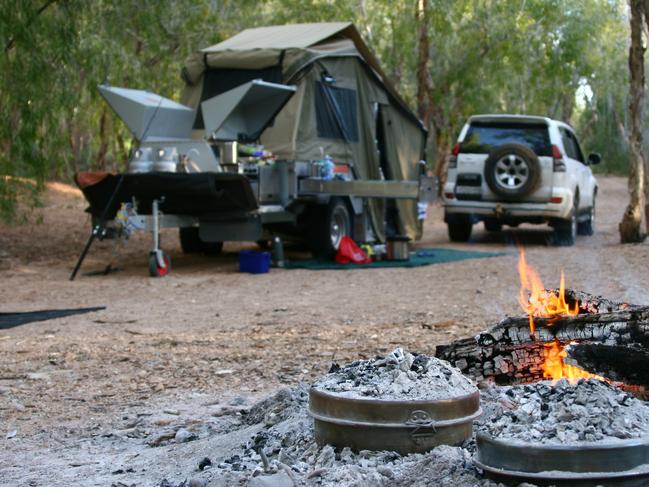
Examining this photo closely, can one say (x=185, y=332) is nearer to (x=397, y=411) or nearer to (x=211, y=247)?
(x=397, y=411)

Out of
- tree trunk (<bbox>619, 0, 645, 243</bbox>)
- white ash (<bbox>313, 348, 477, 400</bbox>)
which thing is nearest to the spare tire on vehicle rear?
tree trunk (<bbox>619, 0, 645, 243</bbox>)

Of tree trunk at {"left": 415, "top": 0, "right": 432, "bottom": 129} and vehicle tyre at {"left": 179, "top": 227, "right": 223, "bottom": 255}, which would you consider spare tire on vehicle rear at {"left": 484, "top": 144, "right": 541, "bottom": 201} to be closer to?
vehicle tyre at {"left": 179, "top": 227, "right": 223, "bottom": 255}

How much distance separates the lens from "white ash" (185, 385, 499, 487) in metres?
4.17

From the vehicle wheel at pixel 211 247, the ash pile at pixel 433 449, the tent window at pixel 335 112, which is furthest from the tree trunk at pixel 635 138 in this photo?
the ash pile at pixel 433 449

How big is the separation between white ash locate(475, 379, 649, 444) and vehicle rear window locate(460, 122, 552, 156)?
39.6 feet

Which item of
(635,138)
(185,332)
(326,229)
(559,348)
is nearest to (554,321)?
(559,348)

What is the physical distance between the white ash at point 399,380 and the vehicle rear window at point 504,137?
11868 millimetres

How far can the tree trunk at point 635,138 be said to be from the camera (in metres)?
15.4

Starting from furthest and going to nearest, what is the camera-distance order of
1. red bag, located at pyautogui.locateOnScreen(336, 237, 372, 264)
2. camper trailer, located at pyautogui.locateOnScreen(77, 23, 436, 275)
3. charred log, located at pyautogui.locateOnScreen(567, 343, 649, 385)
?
red bag, located at pyautogui.locateOnScreen(336, 237, 372, 264)
camper trailer, located at pyautogui.locateOnScreen(77, 23, 436, 275)
charred log, located at pyautogui.locateOnScreen(567, 343, 649, 385)

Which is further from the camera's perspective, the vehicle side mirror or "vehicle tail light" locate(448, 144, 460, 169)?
the vehicle side mirror

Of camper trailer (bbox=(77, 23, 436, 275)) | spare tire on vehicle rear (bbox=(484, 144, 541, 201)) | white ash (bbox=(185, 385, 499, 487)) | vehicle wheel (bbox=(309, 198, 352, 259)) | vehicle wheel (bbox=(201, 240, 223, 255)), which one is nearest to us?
white ash (bbox=(185, 385, 499, 487))

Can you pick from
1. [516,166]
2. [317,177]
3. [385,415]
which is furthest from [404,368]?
[516,166]

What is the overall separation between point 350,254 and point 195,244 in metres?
2.84

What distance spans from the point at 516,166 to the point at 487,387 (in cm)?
1085
